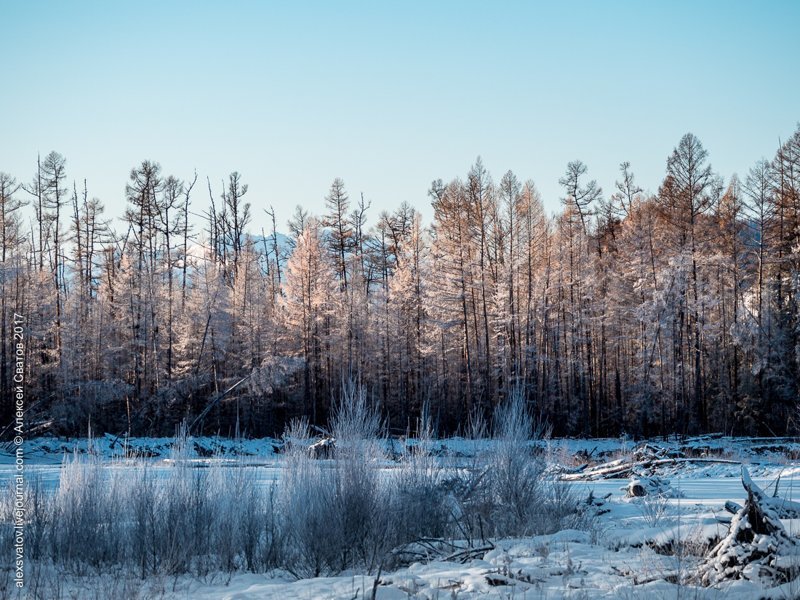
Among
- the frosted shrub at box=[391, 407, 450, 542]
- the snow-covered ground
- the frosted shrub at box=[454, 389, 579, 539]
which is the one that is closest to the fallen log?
the snow-covered ground

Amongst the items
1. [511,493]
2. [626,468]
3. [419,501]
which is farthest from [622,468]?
[419,501]

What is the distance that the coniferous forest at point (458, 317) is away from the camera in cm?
3462

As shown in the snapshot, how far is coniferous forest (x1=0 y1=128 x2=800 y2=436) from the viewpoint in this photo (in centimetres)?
3462

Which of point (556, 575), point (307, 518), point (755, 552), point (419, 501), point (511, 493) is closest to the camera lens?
point (755, 552)

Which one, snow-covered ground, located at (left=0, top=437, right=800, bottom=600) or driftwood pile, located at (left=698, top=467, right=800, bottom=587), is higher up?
driftwood pile, located at (left=698, top=467, right=800, bottom=587)

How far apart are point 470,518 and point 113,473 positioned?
5.25m

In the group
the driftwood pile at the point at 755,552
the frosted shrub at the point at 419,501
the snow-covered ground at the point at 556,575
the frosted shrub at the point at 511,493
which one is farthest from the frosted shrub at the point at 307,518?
the driftwood pile at the point at 755,552

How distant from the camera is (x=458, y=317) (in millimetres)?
40031

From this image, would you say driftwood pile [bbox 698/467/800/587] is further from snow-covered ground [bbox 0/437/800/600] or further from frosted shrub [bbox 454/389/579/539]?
frosted shrub [bbox 454/389/579/539]

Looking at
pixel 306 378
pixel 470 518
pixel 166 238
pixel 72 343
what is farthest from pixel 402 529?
pixel 166 238

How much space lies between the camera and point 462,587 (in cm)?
625

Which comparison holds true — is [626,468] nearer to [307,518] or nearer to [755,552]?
[307,518]

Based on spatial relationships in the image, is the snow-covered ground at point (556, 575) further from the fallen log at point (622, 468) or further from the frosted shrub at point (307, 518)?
the fallen log at point (622, 468)

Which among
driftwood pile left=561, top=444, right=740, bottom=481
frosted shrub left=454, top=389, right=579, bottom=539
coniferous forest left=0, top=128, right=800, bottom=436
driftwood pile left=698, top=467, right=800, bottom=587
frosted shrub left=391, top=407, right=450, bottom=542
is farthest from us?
coniferous forest left=0, top=128, right=800, bottom=436
